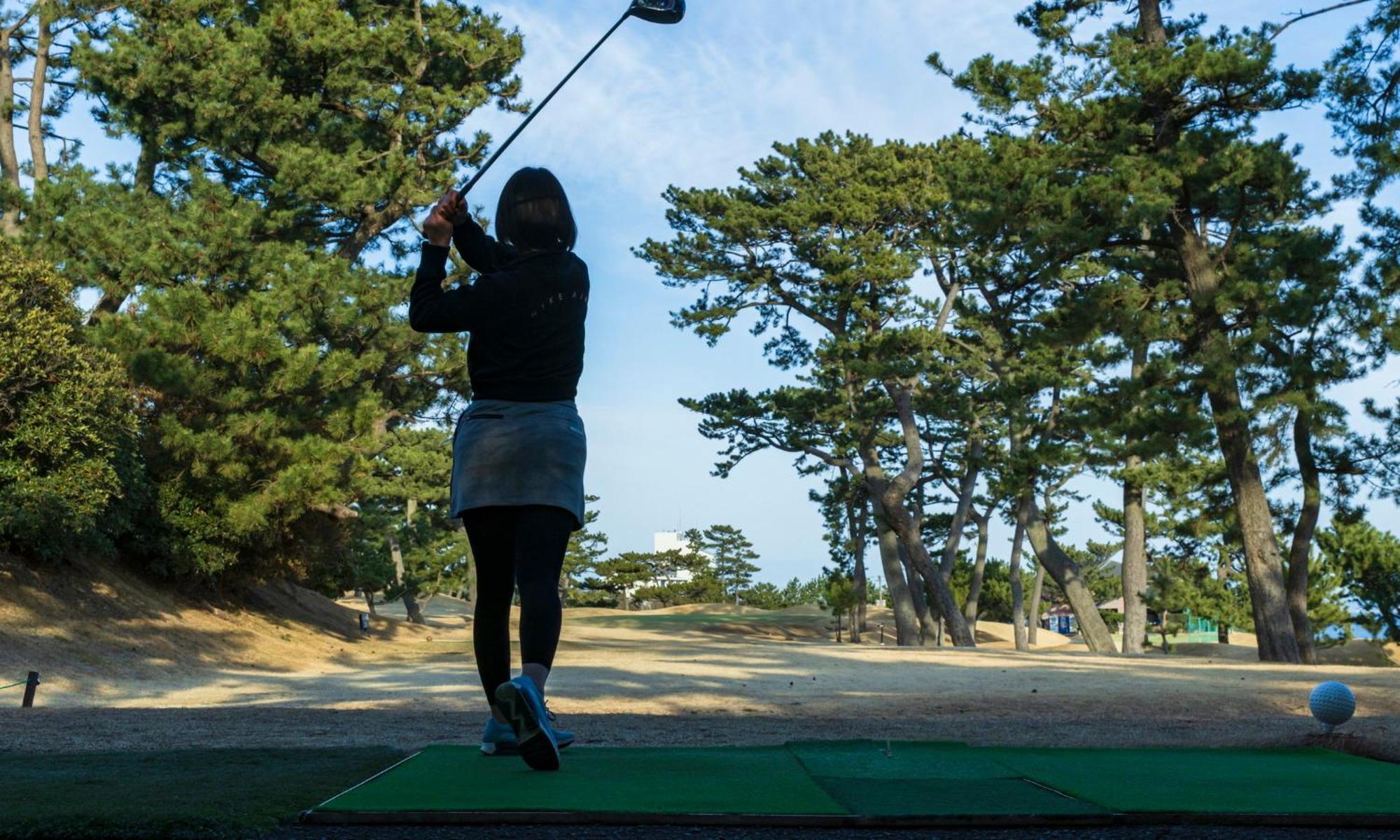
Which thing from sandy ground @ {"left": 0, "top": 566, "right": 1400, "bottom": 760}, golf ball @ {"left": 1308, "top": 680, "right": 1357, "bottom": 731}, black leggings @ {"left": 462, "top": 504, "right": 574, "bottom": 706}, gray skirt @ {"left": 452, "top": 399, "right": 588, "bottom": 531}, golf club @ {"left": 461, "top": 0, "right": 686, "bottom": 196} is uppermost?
golf club @ {"left": 461, "top": 0, "right": 686, "bottom": 196}

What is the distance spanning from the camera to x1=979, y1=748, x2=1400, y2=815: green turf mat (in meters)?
2.85

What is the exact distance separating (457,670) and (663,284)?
17.3 m

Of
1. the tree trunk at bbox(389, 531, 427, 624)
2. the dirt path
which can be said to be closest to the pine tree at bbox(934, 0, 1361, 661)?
the dirt path

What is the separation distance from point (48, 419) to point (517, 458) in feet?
39.0

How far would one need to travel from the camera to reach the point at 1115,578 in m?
54.8

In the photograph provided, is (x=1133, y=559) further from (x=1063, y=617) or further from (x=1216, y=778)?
(x=1063, y=617)

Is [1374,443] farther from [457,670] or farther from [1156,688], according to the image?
→ [457,670]

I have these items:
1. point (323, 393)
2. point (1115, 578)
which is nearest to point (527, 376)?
point (323, 393)

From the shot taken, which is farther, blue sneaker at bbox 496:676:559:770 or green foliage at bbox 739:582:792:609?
green foliage at bbox 739:582:792:609

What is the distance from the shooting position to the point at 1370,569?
3123 cm

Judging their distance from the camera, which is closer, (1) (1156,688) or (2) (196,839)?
(2) (196,839)

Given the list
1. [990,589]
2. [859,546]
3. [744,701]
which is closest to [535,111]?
[744,701]

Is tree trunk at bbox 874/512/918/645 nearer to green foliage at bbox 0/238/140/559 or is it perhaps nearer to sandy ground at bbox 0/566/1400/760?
sandy ground at bbox 0/566/1400/760

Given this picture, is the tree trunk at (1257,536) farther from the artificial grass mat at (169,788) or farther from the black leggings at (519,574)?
the artificial grass mat at (169,788)
